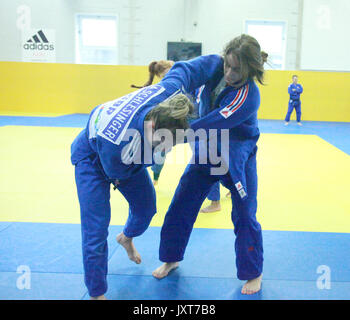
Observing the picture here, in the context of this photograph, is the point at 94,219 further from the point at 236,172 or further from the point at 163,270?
the point at 236,172

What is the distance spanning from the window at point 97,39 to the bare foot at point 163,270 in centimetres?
1277

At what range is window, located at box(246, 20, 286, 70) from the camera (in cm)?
1371

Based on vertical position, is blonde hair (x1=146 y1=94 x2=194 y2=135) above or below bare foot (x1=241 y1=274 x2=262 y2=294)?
above

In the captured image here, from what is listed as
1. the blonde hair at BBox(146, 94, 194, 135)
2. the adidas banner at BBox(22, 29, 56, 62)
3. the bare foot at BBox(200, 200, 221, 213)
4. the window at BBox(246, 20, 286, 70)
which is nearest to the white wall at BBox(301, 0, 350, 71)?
the window at BBox(246, 20, 286, 70)

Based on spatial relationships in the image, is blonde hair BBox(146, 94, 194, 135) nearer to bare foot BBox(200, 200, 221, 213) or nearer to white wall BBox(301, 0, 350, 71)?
bare foot BBox(200, 200, 221, 213)

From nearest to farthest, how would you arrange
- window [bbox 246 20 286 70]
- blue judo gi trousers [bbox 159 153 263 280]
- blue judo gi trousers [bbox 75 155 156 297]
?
Result: blue judo gi trousers [bbox 75 155 156 297] → blue judo gi trousers [bbox 159 153 263 280] → window [bbox 246 20 286 70]

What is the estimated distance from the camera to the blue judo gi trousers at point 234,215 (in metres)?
2.16

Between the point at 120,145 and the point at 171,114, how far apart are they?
30 cm

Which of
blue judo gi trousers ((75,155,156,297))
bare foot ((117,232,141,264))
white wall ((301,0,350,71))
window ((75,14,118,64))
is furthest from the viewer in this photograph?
window ((75,14,118,64))

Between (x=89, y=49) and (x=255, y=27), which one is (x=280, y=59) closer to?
(x=255, y=27)

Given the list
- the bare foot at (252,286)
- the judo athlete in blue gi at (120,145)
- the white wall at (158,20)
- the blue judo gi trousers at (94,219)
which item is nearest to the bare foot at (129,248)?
the judo athlete in blue gi at (120,145)

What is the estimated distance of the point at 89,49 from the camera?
1409 cm

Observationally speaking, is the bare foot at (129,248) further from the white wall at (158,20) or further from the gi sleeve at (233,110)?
the white wall at (158,20)

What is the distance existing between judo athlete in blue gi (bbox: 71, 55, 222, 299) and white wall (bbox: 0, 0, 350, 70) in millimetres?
12395
